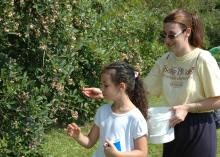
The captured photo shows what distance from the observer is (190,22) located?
10.0 ft

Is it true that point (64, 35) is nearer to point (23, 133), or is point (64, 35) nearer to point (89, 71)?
point (23, 133)

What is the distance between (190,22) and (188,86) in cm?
35

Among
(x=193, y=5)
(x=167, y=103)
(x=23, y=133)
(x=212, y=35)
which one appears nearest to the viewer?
(x=167, y=103)

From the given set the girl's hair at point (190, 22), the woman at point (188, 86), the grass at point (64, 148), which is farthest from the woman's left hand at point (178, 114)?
the grass at point (64, 148)

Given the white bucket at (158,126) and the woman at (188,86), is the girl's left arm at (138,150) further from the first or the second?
the woman at (188,86)

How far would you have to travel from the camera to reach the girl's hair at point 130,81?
2.85m

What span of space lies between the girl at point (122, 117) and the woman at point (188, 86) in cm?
20

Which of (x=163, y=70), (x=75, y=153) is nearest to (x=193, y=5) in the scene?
(x=75, y=153)

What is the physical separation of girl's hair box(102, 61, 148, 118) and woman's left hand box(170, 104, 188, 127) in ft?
0.47

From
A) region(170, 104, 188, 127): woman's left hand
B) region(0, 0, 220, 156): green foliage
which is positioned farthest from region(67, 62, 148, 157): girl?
region(0, 0, 220, 156): green foliage

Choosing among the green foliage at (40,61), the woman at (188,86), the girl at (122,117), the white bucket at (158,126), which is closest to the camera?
the girl at (122,117)

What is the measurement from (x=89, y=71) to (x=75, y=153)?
101 centimetres

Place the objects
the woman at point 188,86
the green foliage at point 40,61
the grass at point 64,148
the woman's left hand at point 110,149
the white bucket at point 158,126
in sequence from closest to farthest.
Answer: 1. the woman's left hand at point 110,149
2. the white bucket at point 158,126
3. the woman at point 188,86
4. the green foliage at point 40,61
5. the grass at point 64,148

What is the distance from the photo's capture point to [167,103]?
10.4 ft
